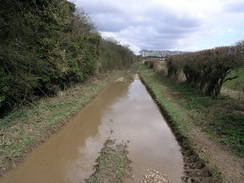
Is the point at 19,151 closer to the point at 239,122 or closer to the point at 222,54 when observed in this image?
the point at 239,122

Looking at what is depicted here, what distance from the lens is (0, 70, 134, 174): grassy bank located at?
400 cm

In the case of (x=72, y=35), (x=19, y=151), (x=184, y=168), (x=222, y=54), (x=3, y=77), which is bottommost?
(x=184, y=168)

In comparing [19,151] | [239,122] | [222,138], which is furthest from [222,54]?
[19,151]

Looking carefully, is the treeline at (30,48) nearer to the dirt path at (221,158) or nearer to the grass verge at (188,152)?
the grass verge at (188,152)

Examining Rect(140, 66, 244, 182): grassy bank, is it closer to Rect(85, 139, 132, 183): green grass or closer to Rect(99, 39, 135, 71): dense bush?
Rect(85, 139, 132, 183): green grass

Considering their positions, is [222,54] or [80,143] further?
[222,54]

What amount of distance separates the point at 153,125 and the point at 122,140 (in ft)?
5.56

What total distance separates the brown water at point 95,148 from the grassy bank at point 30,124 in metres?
0.23

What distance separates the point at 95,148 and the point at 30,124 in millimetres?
2398

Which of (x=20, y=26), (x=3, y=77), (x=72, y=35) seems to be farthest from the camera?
(x=72, y=35)

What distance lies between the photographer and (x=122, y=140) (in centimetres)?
509

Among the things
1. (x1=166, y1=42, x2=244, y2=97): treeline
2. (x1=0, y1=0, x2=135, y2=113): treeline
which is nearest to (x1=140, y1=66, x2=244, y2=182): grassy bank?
(x1=166, y1=42, x2=244, y2=97): treeline

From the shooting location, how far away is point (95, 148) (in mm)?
4684

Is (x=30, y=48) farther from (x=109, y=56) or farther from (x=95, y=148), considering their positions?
(x=109, y=56)
